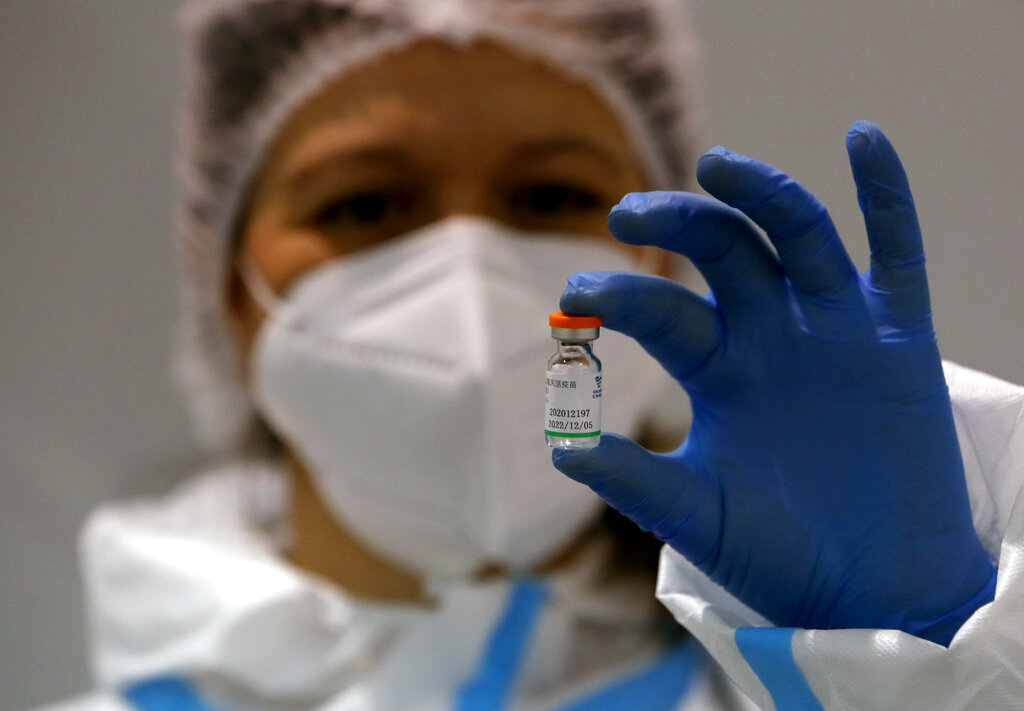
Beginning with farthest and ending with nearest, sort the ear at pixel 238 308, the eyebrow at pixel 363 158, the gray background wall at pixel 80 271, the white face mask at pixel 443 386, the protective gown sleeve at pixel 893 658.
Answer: the gray background wall at pixel 80 271, the ear at pixel 238 308, the eyebrow at pixel 363 158, the white face mask at pixel 443 386, the protective gown sleeve at pixel 893 658

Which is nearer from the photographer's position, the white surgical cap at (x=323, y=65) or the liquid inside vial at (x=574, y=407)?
the liquid inside vial at (x=574, y=407)

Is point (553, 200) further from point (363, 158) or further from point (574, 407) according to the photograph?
point (574, 407)

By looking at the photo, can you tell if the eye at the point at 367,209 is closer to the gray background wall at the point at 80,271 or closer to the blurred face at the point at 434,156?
the blurred face at the point at 434,156

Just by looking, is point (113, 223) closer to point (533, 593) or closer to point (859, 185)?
point (533, 593)

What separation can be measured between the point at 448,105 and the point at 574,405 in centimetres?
74

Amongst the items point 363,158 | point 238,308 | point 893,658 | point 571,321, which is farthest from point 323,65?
point 893,658

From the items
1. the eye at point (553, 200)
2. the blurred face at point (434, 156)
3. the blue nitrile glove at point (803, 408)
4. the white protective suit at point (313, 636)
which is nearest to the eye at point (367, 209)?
the blurred face at point (434, 156)

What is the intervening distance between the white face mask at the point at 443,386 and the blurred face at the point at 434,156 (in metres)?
0.05

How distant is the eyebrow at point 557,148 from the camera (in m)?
1.17

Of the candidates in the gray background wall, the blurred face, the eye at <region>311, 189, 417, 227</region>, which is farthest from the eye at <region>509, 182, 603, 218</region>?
the gray background wall

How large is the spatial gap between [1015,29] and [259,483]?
1512mm

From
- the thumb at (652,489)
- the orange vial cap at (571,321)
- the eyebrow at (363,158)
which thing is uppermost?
the eyebrow at (363,158)

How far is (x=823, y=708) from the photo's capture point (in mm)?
560

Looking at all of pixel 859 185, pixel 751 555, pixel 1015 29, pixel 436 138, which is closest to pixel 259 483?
pixel 436 138
